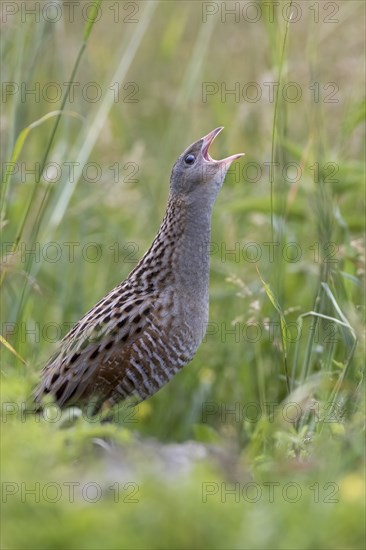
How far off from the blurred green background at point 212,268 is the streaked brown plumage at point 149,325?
0.17 metres

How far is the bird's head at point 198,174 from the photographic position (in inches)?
160

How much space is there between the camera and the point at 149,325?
12.3 ft

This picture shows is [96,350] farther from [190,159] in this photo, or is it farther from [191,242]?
[190,159]

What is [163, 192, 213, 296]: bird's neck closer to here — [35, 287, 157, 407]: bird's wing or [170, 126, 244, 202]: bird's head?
[170, 126, 244, 202]: bird's head

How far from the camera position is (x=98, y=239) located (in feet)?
19.1

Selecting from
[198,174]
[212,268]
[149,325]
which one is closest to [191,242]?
[198,174]

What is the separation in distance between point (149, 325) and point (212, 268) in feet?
5.18

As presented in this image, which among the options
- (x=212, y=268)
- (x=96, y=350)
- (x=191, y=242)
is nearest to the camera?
(x=96, y=350)

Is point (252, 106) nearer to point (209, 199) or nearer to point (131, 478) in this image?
point (209, 199)

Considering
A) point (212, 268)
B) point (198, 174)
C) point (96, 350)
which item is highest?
point (198, 174)

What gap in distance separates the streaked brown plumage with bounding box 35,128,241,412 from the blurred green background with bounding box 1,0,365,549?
0.17 meters

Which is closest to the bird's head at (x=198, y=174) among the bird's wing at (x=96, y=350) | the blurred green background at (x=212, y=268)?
the blurred green background at (x=212, y=268)

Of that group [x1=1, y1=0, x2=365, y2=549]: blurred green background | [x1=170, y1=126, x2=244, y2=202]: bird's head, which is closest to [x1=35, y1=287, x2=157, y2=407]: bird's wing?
[x1=1, y1=0, x2=365, y2=549]: blurred green background

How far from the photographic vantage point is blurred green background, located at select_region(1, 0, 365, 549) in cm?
202
